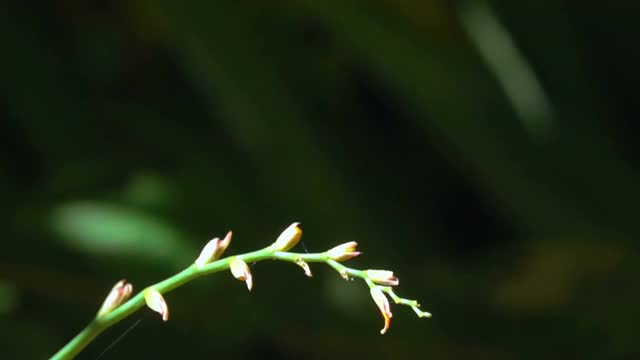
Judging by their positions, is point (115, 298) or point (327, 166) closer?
point (115, 298)

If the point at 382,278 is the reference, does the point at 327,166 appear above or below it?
above

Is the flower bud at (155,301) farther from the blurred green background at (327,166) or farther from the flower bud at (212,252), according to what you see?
the blurred green background at (327,166)

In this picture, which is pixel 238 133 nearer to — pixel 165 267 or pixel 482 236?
pixel 165 267

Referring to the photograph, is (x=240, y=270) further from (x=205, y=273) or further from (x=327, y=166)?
(x=327, y=166)

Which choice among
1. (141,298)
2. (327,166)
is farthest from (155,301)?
(327,166)

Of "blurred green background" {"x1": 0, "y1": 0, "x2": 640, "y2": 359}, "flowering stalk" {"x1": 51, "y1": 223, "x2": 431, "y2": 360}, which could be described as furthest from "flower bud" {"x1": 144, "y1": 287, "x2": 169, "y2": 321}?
"blurred green background" {"x1": 0, "y1": 0, "x2": 640, "y2": 359}

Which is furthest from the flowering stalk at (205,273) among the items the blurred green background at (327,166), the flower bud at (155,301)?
the blurred green background at (327,166)
